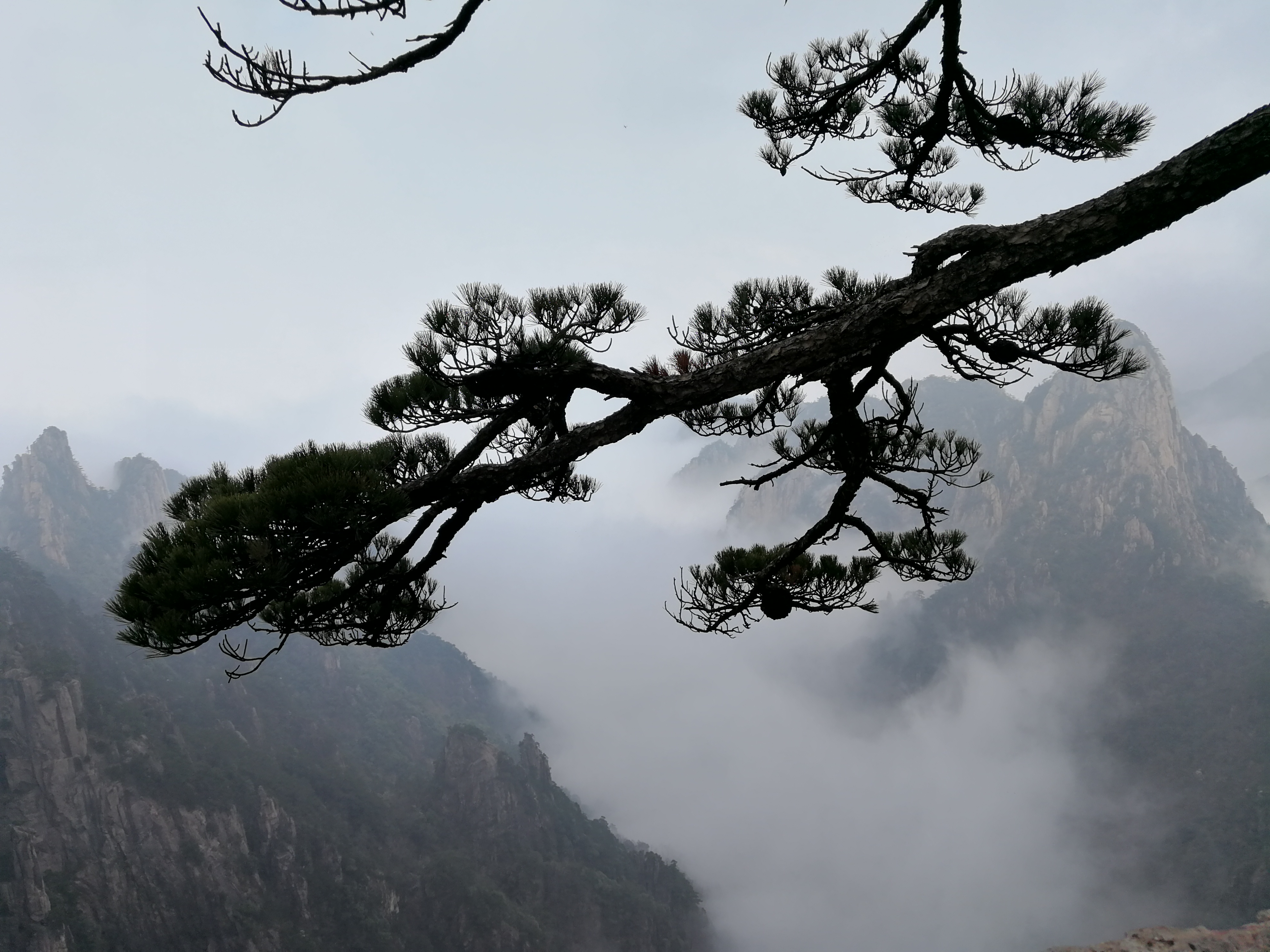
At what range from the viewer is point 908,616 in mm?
93125

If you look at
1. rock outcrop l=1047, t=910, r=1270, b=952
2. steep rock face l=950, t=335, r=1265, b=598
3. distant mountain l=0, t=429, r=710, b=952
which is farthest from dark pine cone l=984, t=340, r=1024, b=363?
steep rock face l=950, t=335, r=1265, b=598

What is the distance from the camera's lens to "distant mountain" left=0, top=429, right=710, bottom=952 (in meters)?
38.7

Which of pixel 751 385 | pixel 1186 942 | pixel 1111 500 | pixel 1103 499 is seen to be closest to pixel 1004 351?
pixel 751 385

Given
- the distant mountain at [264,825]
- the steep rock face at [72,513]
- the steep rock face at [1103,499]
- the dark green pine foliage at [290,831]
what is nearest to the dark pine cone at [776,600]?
the distant mountain at [264,825]

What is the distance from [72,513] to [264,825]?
55020 mm

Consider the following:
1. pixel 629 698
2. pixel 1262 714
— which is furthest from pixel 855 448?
pixel 629 698

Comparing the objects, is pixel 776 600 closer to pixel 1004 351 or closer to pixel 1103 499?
pixel 1004 351

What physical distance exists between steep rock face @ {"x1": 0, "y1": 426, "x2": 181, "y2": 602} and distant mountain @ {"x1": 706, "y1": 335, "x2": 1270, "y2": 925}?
279 ft

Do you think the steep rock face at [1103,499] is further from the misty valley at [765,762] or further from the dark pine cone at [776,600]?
the dark pine cone at [776,600]

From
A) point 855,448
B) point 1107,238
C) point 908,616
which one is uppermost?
point 908,616

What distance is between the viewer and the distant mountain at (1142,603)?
50.3 metres

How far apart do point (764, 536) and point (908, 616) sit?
2987 centimetres

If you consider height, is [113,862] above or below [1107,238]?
below

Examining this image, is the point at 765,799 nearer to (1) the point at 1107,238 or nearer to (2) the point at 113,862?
(2) the point at 113,862
